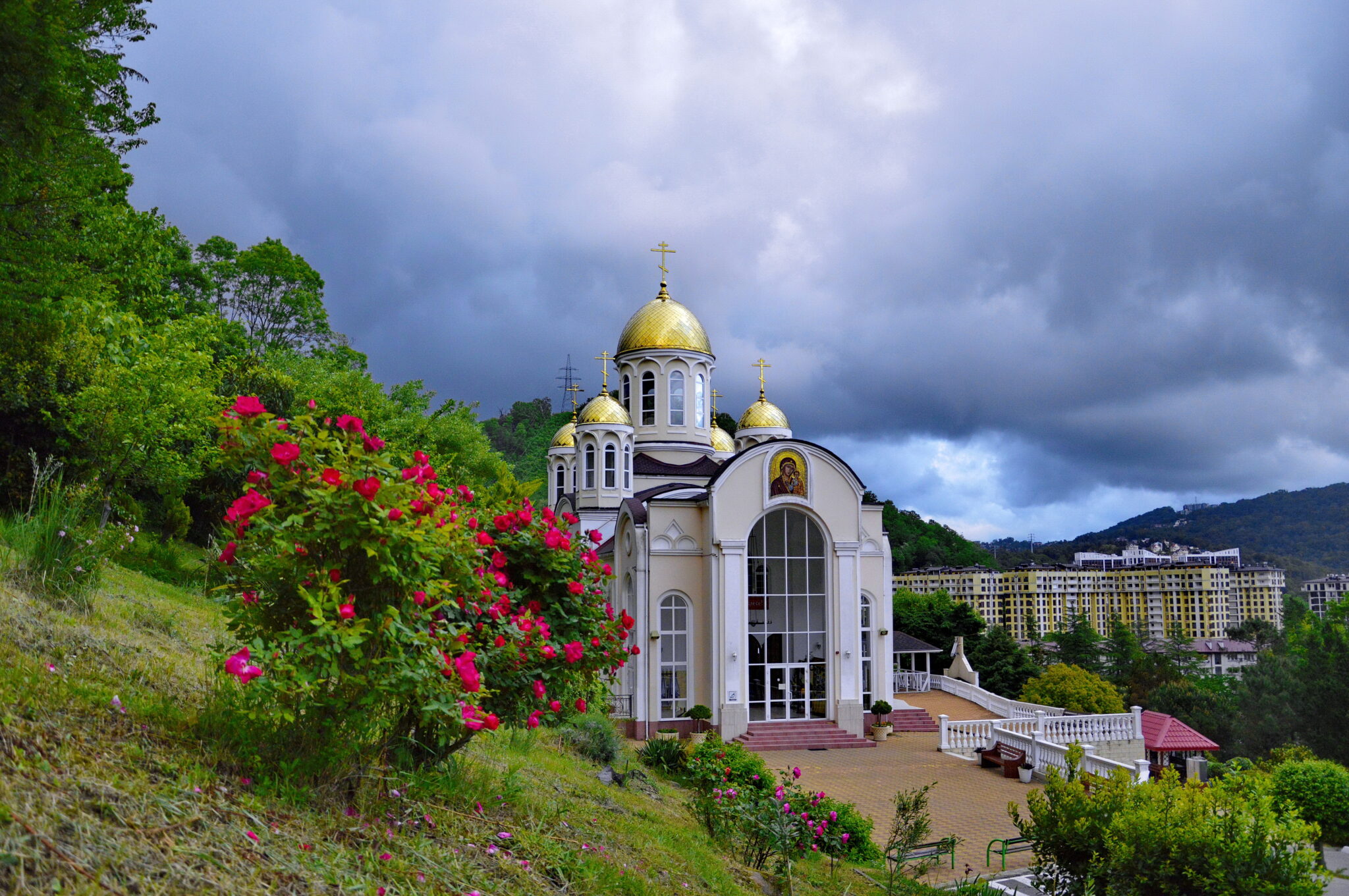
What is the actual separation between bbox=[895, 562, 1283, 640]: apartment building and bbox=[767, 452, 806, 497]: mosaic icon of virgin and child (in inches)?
3661

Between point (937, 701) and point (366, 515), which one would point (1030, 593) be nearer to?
point (937, 701)

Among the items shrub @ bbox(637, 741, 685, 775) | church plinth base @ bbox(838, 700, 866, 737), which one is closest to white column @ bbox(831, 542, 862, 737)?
church plinth base @ bbox(838, 700, 866, 737)

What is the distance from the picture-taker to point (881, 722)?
2412 centimetres

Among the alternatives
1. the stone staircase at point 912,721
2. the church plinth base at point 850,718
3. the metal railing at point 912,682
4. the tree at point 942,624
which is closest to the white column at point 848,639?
the church plinth base at point 850,718

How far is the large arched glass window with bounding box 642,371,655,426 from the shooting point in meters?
32.4

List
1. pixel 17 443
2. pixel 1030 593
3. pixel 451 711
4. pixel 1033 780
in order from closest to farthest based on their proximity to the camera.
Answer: pixel 451 711
pixel 17 443
pixel 1033 780
pixel 1030 593

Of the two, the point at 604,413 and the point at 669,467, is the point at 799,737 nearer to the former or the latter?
the point at 669,467

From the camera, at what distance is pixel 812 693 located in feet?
77.3

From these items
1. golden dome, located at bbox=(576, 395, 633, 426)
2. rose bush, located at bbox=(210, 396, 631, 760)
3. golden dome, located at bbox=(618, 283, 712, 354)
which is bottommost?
rose bush, located at bbox=(210, 396, 631, 760)

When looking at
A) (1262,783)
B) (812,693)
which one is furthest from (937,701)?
(1262,783)

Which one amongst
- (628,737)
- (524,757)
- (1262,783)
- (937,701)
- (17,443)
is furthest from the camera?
(937,701)

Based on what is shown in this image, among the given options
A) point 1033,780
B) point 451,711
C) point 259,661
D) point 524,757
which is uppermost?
point 259,661

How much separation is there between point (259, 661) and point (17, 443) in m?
13.2

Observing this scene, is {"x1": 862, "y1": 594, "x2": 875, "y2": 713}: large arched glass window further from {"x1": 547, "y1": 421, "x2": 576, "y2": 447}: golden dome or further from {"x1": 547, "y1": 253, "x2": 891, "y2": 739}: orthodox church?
{"x1": 547, "y1": 421, "x2": 576, "y2": 447}: golden dome
